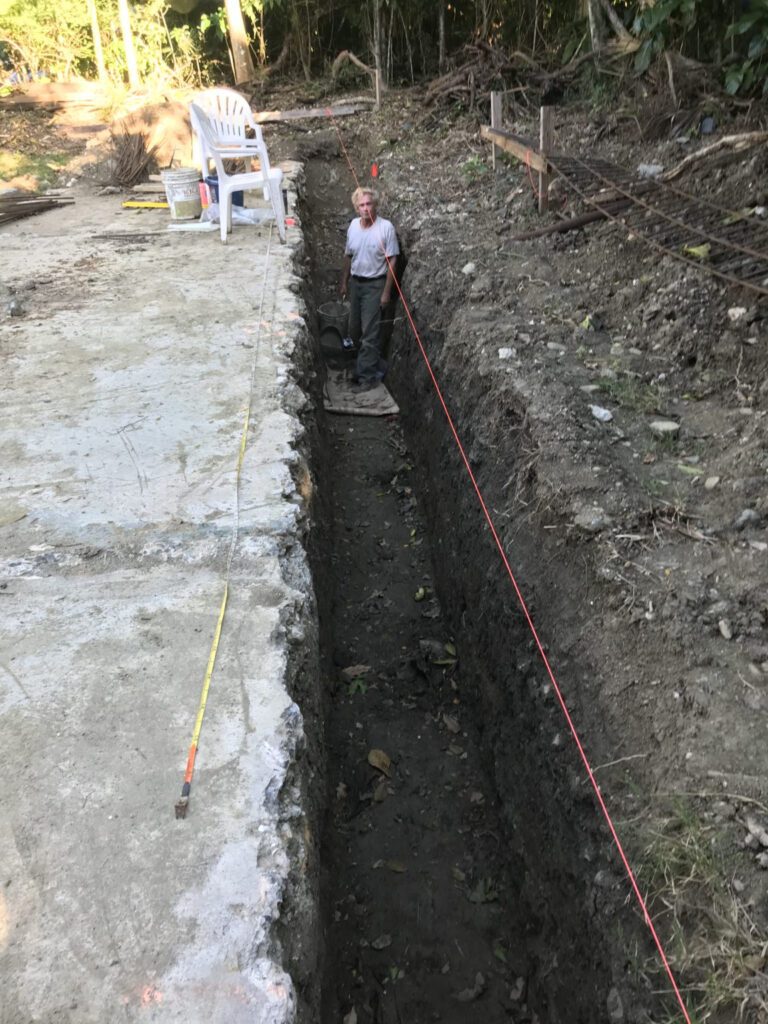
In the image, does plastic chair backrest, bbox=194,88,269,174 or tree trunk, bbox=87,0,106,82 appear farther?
tree trunk, bbox=87,0,106,82

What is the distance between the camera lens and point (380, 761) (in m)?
3.47

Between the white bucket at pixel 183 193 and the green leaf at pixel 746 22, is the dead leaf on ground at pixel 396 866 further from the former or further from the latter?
the green leaf at pixel 746 22

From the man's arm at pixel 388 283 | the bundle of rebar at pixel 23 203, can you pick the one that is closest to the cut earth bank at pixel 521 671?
the man's arm at pixel 388 283

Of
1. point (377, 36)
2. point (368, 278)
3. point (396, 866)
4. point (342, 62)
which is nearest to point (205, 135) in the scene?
point (368, 278)

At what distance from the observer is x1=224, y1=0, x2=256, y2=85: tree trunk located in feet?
40.1

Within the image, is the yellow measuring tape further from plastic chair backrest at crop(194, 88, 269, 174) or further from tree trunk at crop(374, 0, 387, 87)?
tree trunk at crop(374, 0, 387, 87)

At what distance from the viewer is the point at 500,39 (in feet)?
37.0

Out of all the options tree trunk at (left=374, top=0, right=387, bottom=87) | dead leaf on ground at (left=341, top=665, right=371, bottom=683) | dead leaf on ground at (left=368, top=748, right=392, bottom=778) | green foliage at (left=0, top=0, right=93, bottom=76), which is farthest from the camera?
green foliage at (left=0, top=0, right=93, bottom=76)

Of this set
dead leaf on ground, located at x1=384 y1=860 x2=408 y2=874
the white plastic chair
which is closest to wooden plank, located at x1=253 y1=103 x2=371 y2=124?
the white plastic chair

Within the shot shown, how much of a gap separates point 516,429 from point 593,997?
8.31 feet

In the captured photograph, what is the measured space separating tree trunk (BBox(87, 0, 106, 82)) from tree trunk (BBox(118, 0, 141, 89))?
0.43m

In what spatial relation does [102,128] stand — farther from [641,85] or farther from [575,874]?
[575,874]

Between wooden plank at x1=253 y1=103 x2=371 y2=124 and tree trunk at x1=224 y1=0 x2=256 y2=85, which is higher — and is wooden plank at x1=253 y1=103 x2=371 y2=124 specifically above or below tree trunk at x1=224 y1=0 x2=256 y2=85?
below

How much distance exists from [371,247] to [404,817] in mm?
4851
